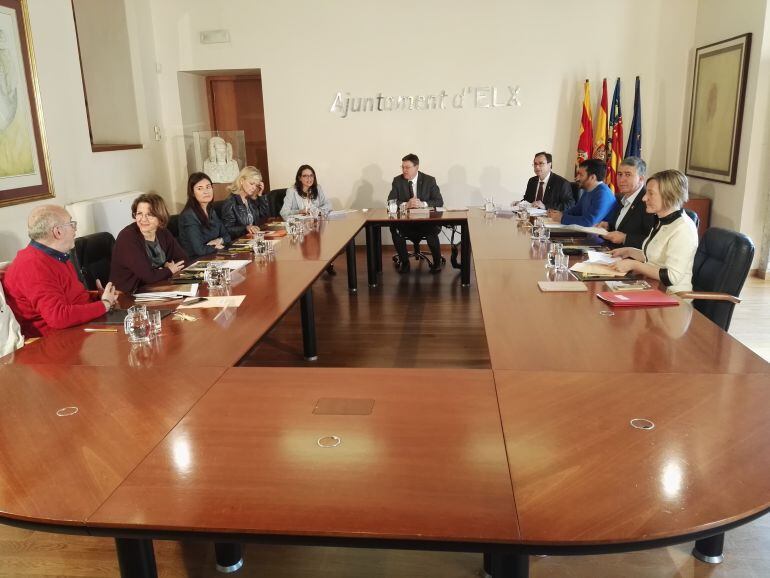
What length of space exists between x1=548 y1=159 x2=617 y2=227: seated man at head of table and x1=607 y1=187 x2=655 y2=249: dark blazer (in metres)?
0.64

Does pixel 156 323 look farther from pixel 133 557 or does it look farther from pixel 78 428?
pixel 133 557

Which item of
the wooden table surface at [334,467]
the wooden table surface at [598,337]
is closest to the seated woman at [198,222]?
the wooden table surface at [598,337]

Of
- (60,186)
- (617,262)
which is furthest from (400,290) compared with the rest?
(60,186)

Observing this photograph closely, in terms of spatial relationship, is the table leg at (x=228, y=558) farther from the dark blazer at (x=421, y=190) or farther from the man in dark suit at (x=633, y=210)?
the dark blazer at (x=421, y=190)

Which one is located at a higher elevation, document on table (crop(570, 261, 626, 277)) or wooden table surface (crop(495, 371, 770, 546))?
document on table (crop(570, 261, 626, 277))

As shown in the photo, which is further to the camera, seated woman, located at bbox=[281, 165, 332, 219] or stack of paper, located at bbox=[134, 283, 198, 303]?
seated woman, located at bbox=[281, 165, 332, 219]

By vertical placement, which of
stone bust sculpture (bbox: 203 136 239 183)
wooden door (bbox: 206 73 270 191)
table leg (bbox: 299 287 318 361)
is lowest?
table leg (bbox: 299 287 318 361)

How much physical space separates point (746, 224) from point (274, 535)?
241 inches

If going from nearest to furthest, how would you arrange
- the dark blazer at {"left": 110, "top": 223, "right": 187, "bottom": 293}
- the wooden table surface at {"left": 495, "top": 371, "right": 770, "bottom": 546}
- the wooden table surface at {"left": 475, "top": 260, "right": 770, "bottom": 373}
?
1. the wooden table surface at {"left": 495, "top": 371, "right": 770, "bottom": 546}
2. the wooden table surface at {"left": 475, "top": 260, "right": 770, "bottom": 373}
3. the dark blazer at {"left": 110, "top": 223, "right": 187, "bottom": 293}

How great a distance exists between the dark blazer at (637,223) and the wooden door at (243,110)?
199 inches

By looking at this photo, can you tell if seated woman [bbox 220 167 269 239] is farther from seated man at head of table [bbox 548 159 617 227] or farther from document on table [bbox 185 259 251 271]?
seated man at head of table [bbox 548 159 617 227]

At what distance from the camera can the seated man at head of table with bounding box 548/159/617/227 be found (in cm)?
497

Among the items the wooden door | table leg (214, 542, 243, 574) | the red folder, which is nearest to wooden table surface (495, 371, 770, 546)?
the red folder

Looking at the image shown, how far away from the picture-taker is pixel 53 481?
1.42 metres
